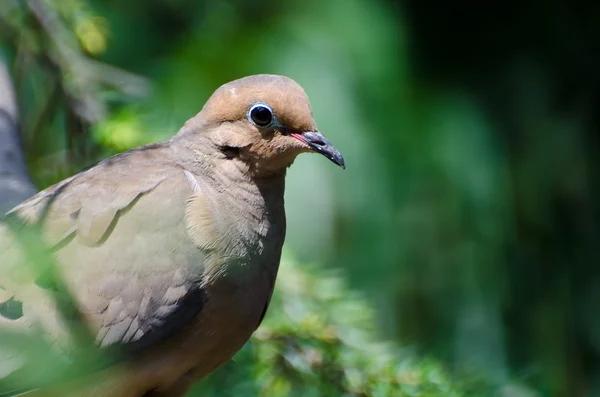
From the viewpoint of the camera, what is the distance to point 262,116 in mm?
1867

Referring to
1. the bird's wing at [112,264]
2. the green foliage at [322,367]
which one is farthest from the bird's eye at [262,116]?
the green foliage at [322,367]

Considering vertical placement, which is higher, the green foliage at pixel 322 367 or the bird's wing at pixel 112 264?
the bird's wing at pixel 112 264

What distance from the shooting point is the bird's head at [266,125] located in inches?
73.2

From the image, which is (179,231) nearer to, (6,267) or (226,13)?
(6,267)

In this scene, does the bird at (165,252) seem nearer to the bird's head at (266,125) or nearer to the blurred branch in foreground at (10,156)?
the bird's head at (266,125)

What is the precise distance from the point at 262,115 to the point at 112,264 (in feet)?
1.34

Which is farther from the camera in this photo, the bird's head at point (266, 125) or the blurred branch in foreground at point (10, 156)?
the blurred branch in foreground at point (10, 156)

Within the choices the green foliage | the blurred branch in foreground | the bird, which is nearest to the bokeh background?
the blurred branch in foreground

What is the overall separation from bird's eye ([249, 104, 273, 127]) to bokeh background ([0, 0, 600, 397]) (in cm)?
77

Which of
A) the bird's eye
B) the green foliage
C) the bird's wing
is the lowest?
the green foliage

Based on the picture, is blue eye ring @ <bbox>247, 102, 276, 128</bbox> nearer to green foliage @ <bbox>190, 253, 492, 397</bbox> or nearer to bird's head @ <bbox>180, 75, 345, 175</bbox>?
bird's head @ <bbox>180, 75, 345, 175</bbox>

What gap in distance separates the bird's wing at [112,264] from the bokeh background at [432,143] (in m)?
0.75

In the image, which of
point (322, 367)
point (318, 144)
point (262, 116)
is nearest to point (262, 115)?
point (262, 116)

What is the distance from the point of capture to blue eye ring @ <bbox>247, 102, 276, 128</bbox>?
1864mm
